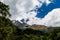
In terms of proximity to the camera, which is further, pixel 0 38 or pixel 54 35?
pixel 54 35

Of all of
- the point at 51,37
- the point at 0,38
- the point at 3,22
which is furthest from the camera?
the point at 51,37

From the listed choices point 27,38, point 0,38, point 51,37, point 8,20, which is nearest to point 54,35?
point 51,37

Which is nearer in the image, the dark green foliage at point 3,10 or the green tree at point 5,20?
the green tree at point 5,20

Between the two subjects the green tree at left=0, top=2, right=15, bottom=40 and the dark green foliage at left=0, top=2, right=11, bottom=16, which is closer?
the green tree at left=0, top=2, right=15, bottom=40

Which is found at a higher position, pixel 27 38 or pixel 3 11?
pixel 3 11

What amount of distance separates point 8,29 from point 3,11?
23.4 ft

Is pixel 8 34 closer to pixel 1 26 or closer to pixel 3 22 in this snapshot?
pixel 1 26

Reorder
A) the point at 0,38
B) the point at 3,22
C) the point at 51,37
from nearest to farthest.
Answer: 1. the point at 0,38
2. the point at 3,22
3. the point at 51,37

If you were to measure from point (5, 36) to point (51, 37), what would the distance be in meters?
13.4

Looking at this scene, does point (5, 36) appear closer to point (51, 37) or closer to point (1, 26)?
point (1, 26)

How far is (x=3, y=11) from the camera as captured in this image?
176 feet

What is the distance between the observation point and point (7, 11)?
5484 centimetres

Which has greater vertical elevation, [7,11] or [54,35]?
[7,11]

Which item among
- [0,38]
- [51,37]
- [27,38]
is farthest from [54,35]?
[0,38]
